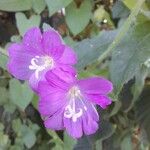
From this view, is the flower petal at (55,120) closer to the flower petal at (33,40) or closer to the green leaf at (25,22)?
the flower petal at (33,40)

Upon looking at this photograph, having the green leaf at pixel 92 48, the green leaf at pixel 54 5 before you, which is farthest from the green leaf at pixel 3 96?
the green leaf at pixel 92 48

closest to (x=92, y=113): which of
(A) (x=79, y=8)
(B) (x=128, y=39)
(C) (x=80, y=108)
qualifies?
(C) (x=80, y=108)

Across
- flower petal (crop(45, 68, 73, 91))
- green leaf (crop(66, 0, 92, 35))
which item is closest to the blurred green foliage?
green leaf (crop(66, 0, 92, 35))

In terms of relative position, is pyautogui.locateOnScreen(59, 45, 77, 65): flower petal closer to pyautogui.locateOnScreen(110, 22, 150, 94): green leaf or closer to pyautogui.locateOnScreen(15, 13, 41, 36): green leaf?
pyautogui.locateOnScreen(110, 22, 150, 94): green leaf

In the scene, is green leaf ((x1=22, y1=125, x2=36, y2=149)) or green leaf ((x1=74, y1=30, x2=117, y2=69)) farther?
green leaf ((x1=22, y1=125, x2=36, y2=149))

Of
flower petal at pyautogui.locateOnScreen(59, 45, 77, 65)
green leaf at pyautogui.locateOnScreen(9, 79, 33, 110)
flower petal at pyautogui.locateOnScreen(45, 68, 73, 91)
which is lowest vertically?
green leaf at pyautogui.locateOnScreen(9, 79, 33, 110)

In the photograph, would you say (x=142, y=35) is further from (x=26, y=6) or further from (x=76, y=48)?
(x=26, y=6)
